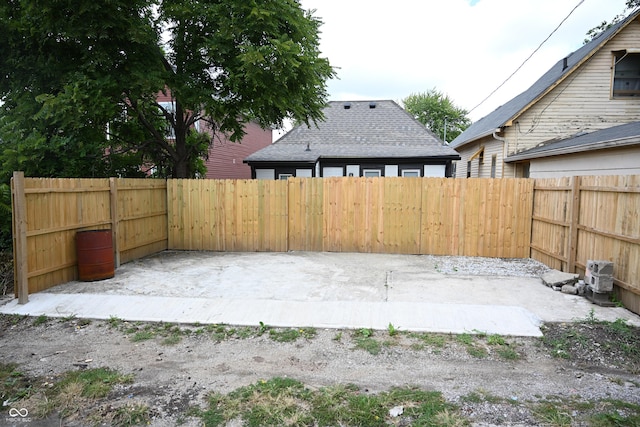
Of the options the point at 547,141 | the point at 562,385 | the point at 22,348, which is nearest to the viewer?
the point at 562,385

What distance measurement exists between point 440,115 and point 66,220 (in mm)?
50784

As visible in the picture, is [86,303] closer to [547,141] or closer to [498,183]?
[498,183]

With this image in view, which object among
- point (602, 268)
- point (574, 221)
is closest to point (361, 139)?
point (574, 221)

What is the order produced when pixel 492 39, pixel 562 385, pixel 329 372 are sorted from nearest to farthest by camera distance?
pixel 562 385
pixel 329 372
pixel 492 39

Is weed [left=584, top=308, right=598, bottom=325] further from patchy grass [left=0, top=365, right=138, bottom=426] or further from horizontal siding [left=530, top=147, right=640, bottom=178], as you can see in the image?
patchy grass [left=0, top=365, right=138, bottom=426]

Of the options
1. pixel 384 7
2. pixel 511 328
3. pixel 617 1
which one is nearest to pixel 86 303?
pixel 511 328

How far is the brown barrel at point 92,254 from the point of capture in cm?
734

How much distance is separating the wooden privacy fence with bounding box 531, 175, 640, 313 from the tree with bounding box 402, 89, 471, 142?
45052mm

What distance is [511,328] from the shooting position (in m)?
5.21

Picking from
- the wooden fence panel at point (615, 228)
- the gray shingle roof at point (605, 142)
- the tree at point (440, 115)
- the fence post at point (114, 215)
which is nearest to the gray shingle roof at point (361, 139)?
the gray shingle roof at point (605, 142)

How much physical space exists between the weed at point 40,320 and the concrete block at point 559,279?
7.76 meters

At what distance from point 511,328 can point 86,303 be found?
6026 mm

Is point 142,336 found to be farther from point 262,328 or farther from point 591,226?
point 591,226

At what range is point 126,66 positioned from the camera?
979 centimetres
